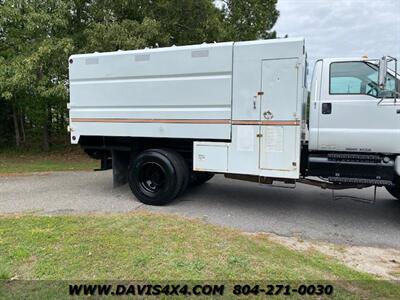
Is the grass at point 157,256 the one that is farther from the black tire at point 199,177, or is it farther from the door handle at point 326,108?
the door handle at point 326,108

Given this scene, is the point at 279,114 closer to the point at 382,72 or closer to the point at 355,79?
the point at 355,79

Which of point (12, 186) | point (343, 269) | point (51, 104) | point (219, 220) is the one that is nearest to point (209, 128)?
point (219, 220)

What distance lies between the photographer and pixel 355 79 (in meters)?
5.80

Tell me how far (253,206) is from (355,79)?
9.24 ft

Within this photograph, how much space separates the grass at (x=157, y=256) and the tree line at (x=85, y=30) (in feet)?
24.4

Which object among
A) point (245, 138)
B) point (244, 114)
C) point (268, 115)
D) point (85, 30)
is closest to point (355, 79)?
point (268, 115)

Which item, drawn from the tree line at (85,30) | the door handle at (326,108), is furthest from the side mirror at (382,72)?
the tree line at (85,30)

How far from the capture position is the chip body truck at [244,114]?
18.7 feet

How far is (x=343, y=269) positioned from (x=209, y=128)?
10.3ft

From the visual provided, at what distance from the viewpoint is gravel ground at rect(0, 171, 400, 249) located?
5676mm

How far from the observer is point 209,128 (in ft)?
21.0

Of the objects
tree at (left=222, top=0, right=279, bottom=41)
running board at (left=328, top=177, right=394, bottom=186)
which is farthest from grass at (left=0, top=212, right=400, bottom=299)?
tree at (left=222, top=0, right=279, bottom=41)

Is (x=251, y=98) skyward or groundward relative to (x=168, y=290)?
skyward

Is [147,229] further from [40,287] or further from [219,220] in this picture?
A: [40,287]
